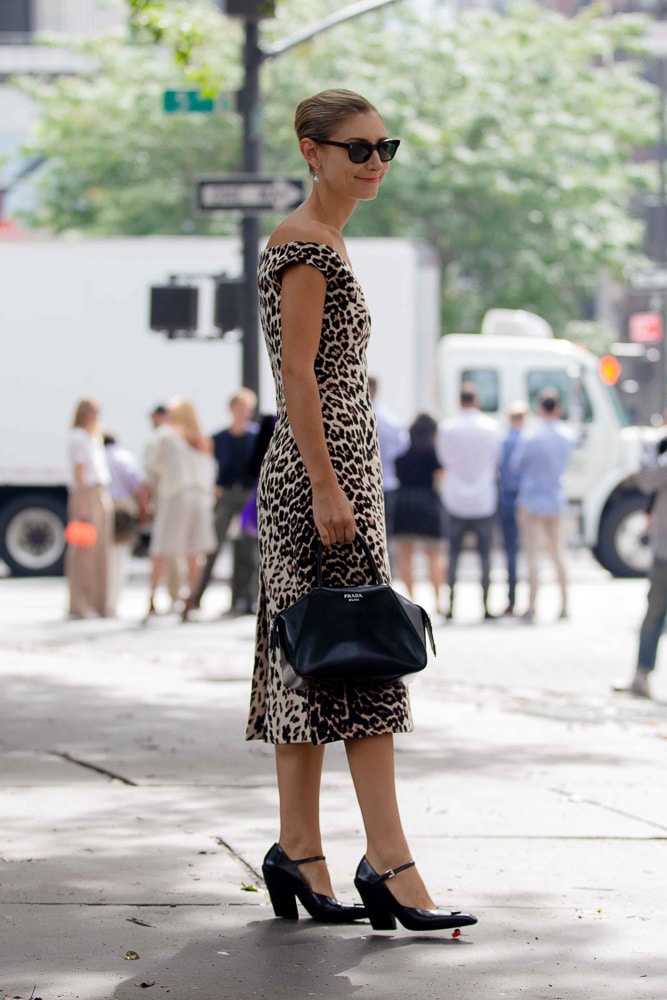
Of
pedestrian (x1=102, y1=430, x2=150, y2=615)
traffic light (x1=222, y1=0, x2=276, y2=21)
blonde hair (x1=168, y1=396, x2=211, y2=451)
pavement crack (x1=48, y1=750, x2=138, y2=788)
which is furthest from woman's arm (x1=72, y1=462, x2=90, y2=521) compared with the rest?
pavement crack (x1=48, y1=750, x2=138, y2=788)

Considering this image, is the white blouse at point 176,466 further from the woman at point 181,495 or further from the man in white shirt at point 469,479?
the man in white shirt at point 469,479

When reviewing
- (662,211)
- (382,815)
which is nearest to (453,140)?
(662,211)

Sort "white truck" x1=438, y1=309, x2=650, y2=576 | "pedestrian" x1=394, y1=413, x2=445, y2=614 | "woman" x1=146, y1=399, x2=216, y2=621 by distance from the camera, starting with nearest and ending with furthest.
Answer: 1. "woman" x1=146, y1=399, x2=216, y2=621
2. "pedestrian" x1=394, y1=413, x2=445, y2=614
3. "white truck" x1=438, y1=309, x2=650, y2=576

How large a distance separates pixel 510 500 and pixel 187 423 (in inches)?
109

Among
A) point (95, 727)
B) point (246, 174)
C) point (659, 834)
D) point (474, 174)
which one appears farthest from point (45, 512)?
point (659, 834)

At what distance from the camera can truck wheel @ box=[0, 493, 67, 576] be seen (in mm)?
20531

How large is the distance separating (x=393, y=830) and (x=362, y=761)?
170mm

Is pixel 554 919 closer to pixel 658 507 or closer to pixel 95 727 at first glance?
pixel 95 727

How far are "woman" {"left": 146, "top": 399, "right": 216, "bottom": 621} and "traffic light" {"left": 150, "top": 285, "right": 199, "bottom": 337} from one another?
0.62m

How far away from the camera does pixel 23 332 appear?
2111 centimetres

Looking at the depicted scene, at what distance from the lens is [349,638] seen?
429cm

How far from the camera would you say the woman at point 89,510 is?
14242 mm

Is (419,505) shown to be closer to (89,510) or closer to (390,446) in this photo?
(390,446)

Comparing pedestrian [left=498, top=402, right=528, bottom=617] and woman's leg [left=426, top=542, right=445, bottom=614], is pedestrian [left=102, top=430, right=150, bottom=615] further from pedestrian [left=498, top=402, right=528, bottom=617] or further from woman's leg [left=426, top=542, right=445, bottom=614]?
pedestrian [left=498, top=402, right=528, bottom=617]
